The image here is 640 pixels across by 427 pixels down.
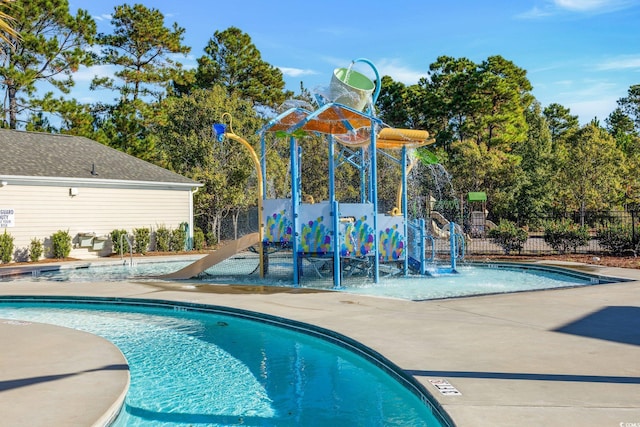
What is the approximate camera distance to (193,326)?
9922 mm

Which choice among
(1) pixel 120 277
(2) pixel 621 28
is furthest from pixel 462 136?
(1) pixel 120 277

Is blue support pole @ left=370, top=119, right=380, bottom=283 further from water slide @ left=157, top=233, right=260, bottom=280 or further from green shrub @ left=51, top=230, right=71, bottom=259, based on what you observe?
green shrub @ left=51, top=230, right=71, bottom=259

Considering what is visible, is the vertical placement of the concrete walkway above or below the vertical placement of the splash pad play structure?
below

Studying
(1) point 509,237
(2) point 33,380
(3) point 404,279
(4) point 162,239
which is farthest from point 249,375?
(4) point 162,239

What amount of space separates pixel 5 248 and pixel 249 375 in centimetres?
1620

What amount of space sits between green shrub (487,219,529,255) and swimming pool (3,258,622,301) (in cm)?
342

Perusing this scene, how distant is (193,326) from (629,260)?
1438cm

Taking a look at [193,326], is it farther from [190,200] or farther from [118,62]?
[118,62]

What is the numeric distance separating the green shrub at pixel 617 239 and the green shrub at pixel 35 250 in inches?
819

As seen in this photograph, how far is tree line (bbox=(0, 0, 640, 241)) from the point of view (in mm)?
28656

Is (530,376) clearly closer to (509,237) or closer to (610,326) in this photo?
(610,326)

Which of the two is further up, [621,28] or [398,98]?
[398,98]

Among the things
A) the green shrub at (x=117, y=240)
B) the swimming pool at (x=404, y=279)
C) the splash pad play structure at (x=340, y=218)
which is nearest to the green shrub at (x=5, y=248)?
the swimming pool at (x=404, y=279)

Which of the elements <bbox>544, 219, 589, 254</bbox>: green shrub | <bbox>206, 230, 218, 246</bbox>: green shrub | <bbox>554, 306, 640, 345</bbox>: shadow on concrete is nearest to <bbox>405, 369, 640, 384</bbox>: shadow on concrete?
<bbox>554, 306, 640, 345</bbox>: shadow on concrete
